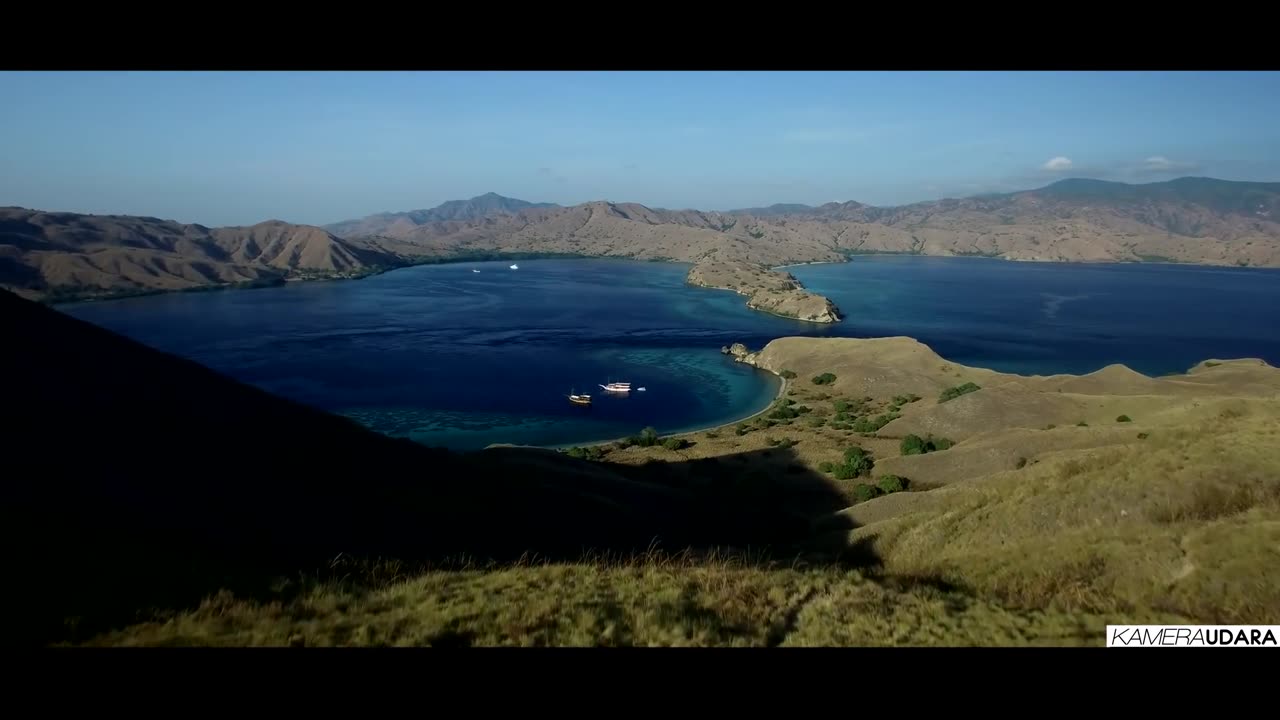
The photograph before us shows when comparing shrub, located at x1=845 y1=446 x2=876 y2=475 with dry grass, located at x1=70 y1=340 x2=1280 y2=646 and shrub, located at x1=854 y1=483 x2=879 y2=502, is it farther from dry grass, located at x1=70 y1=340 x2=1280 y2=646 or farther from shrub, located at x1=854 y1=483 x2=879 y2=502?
dry grass, located at x1=70 y1=340 x2=1280 y2=646

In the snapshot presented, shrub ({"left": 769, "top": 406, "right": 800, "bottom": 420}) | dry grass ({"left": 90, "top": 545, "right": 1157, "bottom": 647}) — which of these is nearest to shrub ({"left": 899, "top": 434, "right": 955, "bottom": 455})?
shrub ({"left": 769, "top": 406, "right": 800, "bottom": 420})

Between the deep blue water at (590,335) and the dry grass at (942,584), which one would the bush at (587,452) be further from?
the dry grass at (942,584)

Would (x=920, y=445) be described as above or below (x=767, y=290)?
below

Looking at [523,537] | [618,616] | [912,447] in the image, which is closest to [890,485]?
[912,447]

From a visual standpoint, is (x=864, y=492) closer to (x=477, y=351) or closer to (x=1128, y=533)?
(x=1128, y=533)

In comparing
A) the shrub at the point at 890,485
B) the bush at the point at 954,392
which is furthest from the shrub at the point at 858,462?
the bush at the point at 954,392
